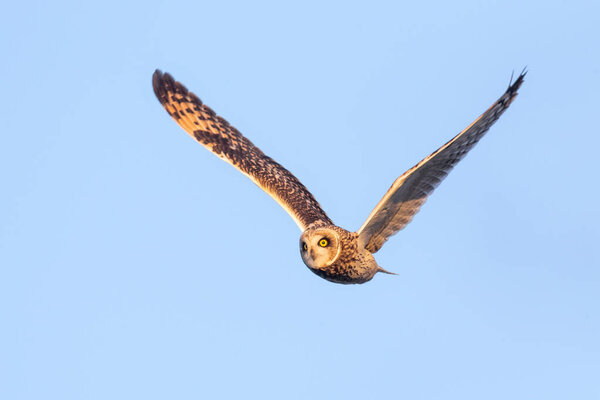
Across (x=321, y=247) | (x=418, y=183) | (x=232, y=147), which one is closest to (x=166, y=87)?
(x=232, y=147)

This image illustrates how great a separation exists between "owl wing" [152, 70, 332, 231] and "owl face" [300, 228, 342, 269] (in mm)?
1187

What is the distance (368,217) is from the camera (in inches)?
412

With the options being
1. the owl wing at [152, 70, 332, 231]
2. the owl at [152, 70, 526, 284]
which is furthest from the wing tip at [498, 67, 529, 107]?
the owl wing at [152, 70, 332, 231]

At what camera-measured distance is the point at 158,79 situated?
45.9ft

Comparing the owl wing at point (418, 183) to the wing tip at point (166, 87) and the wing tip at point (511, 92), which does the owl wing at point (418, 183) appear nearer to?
the wing tip at point (511, 92)

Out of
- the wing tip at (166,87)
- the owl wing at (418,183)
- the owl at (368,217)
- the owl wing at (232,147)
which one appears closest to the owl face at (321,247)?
the owl at (368,217)

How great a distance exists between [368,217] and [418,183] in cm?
71

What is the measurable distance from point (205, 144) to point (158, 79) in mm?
1486

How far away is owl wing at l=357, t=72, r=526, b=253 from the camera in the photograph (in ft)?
31.2

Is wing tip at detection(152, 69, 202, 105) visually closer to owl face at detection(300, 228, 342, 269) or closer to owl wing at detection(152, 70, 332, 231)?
owl wing at detection(152, 70, 332, 231)

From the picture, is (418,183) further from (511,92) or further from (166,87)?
(166,87)

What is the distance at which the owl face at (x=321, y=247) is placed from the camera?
34.0 feet

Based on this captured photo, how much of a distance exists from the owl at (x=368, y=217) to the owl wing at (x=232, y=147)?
0.05 ft

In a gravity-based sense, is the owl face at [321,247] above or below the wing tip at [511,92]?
below
